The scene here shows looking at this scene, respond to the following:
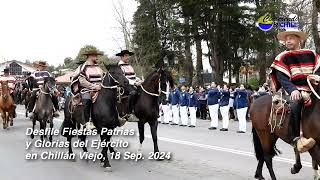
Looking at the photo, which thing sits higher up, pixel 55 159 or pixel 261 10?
pixel 261 10

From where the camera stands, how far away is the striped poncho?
24.4 ft

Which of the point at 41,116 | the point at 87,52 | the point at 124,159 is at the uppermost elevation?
the point at 87,52

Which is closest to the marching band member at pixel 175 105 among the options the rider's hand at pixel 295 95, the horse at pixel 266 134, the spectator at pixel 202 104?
the spectator at pixel 202 104

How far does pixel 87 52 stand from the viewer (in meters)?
11.5

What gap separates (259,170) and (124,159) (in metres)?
4.14

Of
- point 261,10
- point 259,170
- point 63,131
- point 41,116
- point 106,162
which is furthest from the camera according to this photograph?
point 261,10

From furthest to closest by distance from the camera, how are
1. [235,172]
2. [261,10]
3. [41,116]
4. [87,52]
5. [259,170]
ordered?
[261,10], [41,116], [87,52], [235,172], [259,170]

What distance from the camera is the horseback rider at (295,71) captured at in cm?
730

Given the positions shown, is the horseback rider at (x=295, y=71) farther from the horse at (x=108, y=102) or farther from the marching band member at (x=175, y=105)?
the marching band member at (x=175, y=105)

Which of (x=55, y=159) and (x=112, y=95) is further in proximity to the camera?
(x=55, y=159)

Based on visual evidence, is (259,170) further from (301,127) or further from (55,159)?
(55,159)

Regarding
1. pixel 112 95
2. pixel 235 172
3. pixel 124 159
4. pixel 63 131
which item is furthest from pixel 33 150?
pixel 235 172

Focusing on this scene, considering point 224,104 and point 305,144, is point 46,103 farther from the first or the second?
point 305,144

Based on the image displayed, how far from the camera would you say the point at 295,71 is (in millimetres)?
7547
